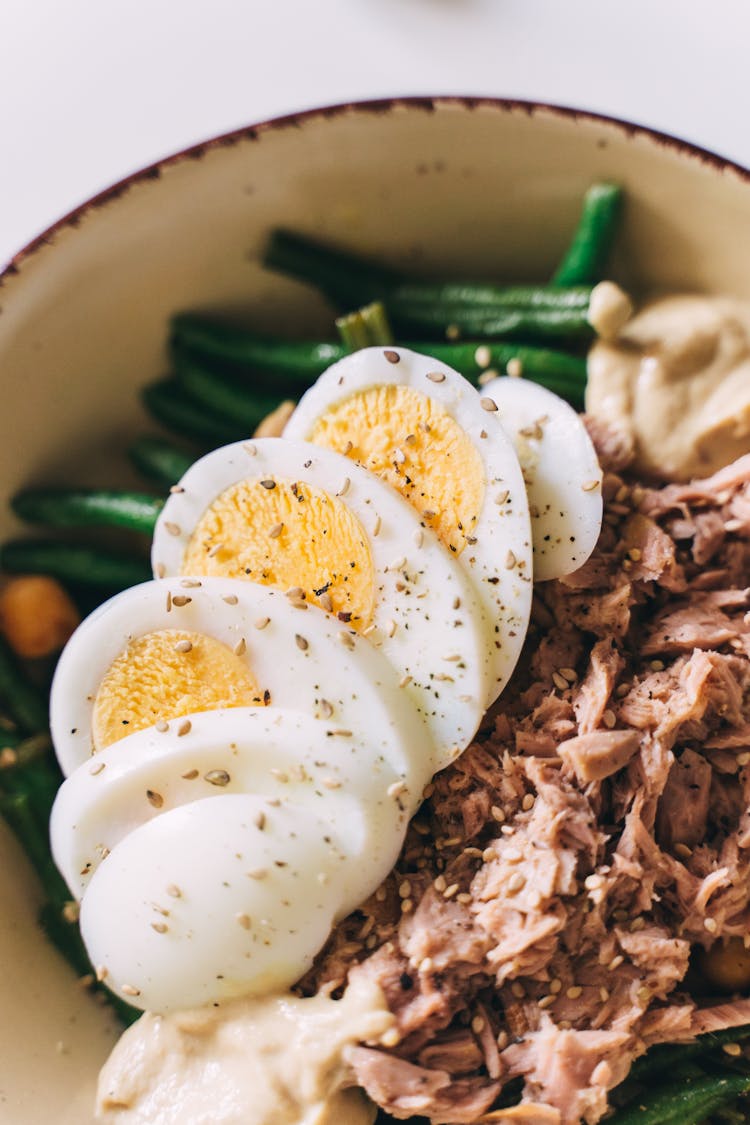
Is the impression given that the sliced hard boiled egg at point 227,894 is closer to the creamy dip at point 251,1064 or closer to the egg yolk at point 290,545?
the creamy dip at point 251,1064

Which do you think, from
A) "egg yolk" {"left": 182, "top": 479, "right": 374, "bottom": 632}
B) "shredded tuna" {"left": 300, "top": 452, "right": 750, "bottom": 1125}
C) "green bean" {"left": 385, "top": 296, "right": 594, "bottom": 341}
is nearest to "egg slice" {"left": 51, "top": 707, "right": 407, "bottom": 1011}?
"shredded tuna" {"left": 300, "top": 452, "right": 750, "bottom": 1125}

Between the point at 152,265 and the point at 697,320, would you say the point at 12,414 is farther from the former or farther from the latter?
the point at 697,320

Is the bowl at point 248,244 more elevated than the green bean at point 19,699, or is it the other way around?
the bowl at point 248,244

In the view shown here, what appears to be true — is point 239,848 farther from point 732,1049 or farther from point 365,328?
point 365,328

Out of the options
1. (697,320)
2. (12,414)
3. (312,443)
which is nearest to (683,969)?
(312,443)

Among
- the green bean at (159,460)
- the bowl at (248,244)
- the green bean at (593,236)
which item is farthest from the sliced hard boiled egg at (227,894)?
the green bean at (593,236)
